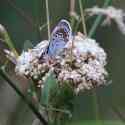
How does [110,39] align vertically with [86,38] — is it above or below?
above

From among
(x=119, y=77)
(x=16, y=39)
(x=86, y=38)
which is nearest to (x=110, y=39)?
(x=119, y=77)

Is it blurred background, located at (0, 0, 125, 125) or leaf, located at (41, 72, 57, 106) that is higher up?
blurred background, located at (0, 0, 125, 125)

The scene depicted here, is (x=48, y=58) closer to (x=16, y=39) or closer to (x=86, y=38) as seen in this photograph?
(x=86, y=38)

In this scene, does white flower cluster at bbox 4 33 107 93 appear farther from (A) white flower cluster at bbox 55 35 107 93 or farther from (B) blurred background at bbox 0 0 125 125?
(B) blurred background at bbox 0 0 125 125

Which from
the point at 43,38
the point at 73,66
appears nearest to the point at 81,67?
the point at 73,66

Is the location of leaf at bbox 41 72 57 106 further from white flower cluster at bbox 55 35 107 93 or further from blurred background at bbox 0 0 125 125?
blurred background at bbox 0 0 125 125

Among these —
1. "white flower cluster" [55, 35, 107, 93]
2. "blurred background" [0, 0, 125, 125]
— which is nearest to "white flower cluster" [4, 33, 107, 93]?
"white flower cluster" [55, 35, 107, 93]

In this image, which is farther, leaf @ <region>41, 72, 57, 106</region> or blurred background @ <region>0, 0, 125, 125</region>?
blurred background @ <region>0, 0, 125, 125</region>
